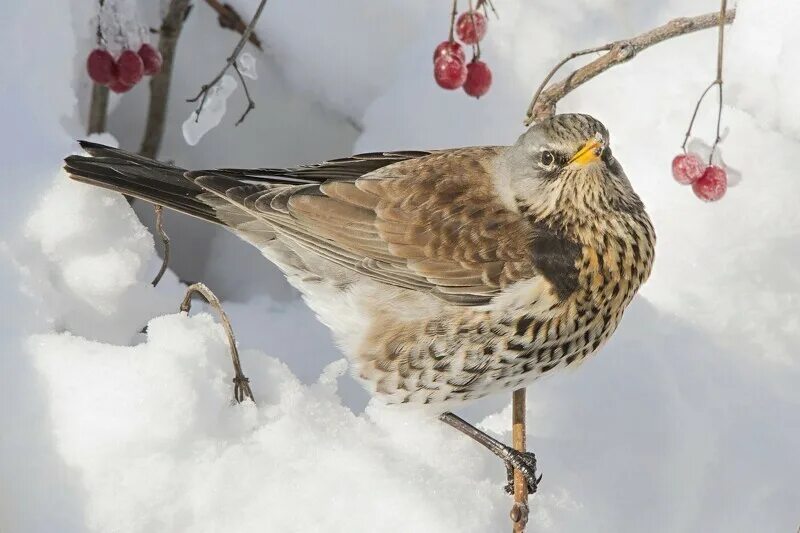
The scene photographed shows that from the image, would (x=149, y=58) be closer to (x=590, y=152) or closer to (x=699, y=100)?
(x=590, y=152)

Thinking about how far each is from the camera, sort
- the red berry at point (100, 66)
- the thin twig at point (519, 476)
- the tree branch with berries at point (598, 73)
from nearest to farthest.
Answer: the thin twig at point (519, 476) < the tree branch with berries at point (598, 73) < the red berry at point (100, 66)

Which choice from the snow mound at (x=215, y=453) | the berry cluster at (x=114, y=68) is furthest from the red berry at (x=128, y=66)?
the snow mound at (x=215, y=453)

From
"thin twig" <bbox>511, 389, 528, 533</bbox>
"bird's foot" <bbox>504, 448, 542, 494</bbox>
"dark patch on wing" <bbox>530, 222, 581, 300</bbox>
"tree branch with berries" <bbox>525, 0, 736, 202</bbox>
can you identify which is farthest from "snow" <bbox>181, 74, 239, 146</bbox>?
"bird's foot" <bbox>504, 448, 542, 494</bbox>

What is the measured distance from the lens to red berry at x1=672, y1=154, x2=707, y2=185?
9.62 ft

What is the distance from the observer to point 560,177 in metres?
2.45

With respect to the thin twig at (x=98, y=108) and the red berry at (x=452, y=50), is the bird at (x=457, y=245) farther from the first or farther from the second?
the thin twig at (x=98, y=108)

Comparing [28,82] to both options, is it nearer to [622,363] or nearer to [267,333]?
[267,333]

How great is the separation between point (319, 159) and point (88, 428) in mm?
1905

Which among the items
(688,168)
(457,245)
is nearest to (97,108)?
(457,245)

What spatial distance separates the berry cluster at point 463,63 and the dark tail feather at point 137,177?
81 centimetres

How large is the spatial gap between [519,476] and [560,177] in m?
0.67

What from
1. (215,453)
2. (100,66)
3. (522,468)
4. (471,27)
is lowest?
(215,453)

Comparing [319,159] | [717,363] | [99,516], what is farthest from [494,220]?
[319,159]

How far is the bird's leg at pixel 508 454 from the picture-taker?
7.77 feet
